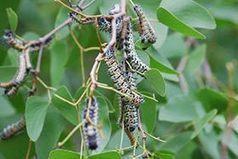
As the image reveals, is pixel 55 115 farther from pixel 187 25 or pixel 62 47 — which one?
pixel 187 25

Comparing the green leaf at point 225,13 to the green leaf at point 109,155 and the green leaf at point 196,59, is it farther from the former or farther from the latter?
the green leaf at point 109,155

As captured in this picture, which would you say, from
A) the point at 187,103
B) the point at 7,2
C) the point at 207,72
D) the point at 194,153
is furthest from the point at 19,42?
the point at 207,72

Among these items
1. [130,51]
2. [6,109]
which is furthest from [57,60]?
[130,51]

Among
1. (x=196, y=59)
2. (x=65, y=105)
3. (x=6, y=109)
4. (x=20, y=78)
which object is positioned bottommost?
(x=196, y=59)

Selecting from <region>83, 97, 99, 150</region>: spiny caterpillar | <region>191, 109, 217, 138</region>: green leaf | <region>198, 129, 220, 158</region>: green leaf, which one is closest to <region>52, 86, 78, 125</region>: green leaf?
<region>83, 97, 99, 150</region>: spiny caterpillar

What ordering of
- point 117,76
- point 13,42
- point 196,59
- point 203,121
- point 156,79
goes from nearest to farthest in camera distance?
point 117,76, point 156,79, point 13,42, point 203,121, point 196,59

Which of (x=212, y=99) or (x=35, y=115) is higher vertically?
(x=35, y=115)

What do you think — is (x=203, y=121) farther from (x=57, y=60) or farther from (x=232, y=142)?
(x=57, y=60)
